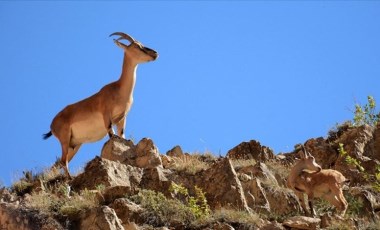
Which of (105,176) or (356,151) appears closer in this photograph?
(105,176)

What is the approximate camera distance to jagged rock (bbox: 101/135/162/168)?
59.1 ft

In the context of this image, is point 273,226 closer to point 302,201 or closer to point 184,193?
point 302,201

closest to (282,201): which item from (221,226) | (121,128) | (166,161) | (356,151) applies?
(221,226)

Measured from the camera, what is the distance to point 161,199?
51.6 feet

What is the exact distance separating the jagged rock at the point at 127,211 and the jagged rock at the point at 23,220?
0.99 metres

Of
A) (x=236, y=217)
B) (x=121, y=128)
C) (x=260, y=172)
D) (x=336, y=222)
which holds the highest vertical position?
(x=121, y=128)

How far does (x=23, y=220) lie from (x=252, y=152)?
651 centimetres

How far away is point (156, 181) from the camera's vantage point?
16.5m

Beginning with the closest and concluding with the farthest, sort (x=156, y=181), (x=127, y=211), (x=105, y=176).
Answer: (x=127, y=211), (x=156, y=181), (x=105, y=176)

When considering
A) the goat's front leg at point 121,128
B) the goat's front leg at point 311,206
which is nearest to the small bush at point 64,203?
the goat's front leg at point 311,206

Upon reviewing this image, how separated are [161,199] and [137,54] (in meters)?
6.49

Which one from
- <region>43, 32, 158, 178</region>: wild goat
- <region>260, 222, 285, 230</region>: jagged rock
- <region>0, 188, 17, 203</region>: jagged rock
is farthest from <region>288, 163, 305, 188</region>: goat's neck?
<region>43, 32, 158, 178</region>: wild goat

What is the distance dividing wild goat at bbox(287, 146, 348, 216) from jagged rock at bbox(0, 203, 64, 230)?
13.9 ft

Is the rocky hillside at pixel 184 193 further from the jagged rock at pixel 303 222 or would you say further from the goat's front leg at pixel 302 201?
the goat's front leg at pixel 302 201
